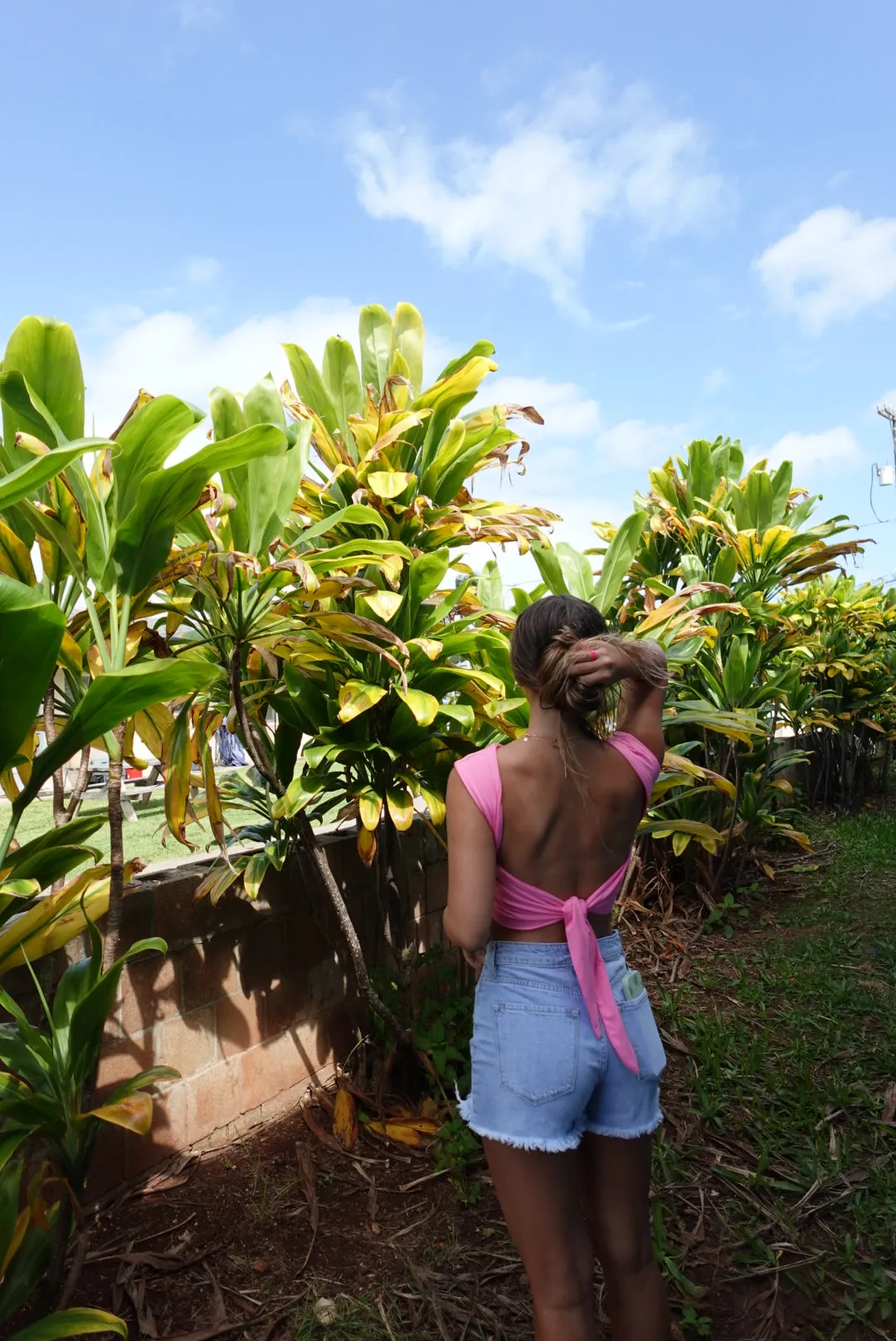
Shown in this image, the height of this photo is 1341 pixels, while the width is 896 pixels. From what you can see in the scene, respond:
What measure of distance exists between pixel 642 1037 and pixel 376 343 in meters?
1.97

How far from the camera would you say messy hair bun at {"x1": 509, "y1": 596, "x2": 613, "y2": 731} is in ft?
4.71

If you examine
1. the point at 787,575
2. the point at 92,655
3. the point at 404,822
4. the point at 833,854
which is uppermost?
the point at 787,575

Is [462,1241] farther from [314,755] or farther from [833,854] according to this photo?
[833,854]

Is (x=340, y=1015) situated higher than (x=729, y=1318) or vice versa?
(x=340, y=1015)

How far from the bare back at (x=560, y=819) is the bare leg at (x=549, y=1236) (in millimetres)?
333

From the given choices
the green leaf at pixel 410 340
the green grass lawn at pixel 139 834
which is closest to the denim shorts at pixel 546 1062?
the green leaf at pixel 410 340

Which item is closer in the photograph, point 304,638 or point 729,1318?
point 729,1318

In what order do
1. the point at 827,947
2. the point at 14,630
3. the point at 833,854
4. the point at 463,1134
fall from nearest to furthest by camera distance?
the point at 14,630
the point at 463,1134
the point at 827,947
the point at 833,854

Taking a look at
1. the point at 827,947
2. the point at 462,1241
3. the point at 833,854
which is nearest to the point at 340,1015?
the point at 462,1241

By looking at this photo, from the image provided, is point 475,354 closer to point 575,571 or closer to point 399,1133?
point 575,571

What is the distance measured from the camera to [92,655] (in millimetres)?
1912

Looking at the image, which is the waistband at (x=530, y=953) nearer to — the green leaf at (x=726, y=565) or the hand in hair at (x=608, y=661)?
the hand in hair at (x=608, y=661)

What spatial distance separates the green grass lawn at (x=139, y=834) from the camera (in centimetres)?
646

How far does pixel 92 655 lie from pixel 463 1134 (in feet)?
5.18
